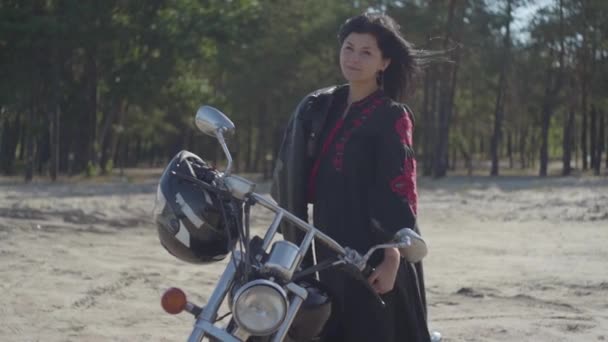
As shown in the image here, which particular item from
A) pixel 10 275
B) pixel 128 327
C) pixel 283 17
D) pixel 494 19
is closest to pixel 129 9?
pixel 283 17

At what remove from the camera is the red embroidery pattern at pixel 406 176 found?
10.1 feet

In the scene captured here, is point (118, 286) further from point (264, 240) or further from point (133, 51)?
point (133, 51)

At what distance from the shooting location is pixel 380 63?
3.29m

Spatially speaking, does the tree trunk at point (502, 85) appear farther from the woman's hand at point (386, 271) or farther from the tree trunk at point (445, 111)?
the woman's hand at point (386, 271)

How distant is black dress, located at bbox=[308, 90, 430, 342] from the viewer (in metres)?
3.10

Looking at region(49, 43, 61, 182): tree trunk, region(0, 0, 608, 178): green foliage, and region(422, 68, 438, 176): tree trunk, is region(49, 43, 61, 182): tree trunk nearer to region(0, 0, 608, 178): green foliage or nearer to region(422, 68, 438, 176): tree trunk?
region(0, 0, 608, 178): green foliage

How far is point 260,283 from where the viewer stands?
2.36 metres

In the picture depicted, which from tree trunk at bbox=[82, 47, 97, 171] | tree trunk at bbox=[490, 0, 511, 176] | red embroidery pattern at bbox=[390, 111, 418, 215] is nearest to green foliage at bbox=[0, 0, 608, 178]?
tree trunk at bbox=[82, 47, 97, 171]

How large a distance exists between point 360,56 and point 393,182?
0.48 metres

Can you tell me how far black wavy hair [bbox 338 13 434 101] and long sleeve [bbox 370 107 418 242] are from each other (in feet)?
0.79

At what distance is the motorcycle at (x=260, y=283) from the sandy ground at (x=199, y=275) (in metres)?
3.63

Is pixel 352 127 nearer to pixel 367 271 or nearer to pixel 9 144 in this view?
pixel 367 271

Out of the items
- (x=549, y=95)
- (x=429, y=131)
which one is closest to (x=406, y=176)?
(x=549, y=95)

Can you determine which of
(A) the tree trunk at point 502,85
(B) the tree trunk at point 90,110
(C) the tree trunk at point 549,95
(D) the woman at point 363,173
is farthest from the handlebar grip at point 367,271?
(A) the tree trunk at point 502,85
